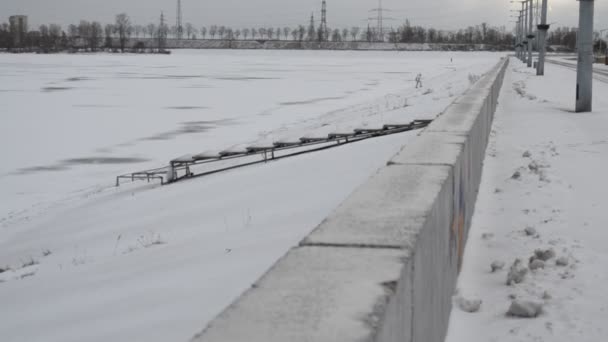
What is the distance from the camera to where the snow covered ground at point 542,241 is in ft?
14.7

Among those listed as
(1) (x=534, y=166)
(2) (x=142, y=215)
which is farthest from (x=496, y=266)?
(2) (x=142, y=215)

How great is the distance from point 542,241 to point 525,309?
1.81 m

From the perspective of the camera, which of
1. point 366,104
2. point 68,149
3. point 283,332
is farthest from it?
point 366,104

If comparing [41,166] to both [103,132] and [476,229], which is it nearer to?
[103,132]

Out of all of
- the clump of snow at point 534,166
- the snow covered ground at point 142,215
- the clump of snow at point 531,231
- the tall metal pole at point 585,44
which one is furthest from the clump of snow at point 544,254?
the tall metal pole at point 585,44

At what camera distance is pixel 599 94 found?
27031mm

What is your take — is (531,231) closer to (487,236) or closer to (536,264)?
(487,236)

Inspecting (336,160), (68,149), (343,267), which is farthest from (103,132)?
(343,267)

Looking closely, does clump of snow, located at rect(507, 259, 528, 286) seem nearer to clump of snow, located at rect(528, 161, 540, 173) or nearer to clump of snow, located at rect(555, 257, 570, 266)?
clump of snow, located at rect(555, 257, 570, 266)

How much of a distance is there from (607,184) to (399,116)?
1352 cm

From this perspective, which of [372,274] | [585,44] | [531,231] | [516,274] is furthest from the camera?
[585,44]

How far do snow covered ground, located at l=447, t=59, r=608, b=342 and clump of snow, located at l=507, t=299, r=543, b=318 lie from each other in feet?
0.10

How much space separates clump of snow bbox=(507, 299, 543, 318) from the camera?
455 centimetres

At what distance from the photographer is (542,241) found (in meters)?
6.23
